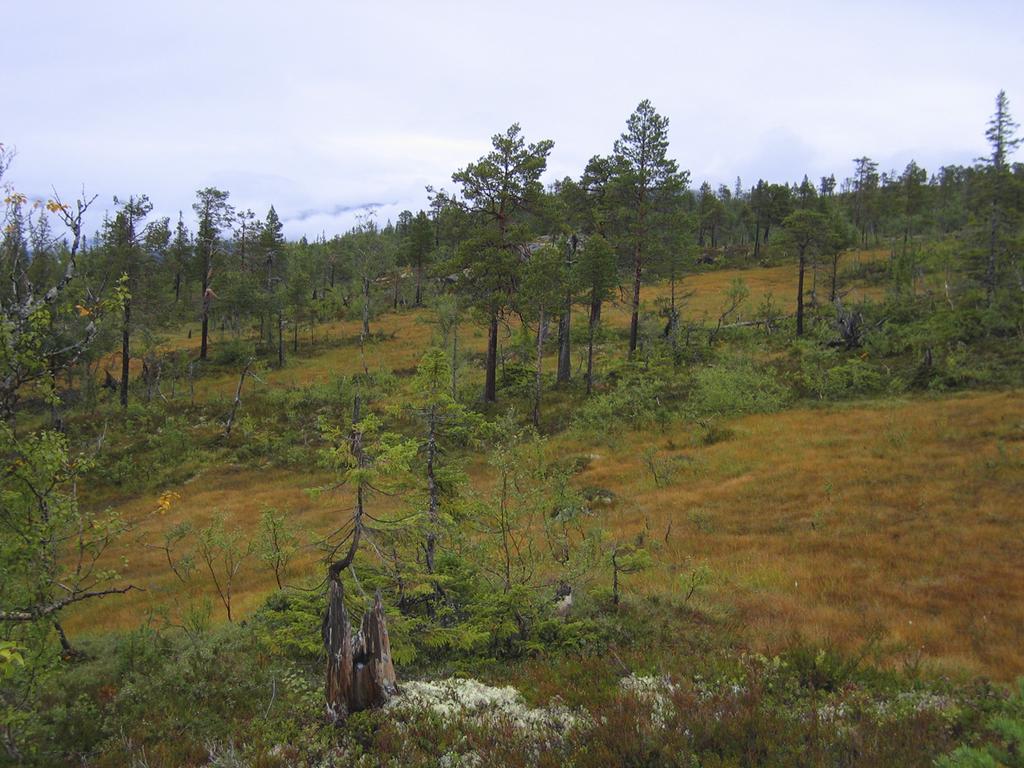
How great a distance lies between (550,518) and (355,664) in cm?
800

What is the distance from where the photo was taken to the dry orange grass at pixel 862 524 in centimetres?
824

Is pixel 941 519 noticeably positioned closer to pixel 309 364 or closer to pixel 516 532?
pixel 516 532

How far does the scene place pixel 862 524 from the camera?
41.0ft

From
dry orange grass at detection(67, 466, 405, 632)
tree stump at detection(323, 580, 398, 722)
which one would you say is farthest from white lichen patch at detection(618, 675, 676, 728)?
dry orange grass at detection(67, 466, 405, 632)

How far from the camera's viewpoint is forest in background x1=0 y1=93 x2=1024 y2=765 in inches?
211

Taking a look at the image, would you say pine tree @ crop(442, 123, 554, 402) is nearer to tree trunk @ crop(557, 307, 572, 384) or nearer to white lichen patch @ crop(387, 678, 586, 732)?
tree trunk @ crop(557, 307, 572, 384)

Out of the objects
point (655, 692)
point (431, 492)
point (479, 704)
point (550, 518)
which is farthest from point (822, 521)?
point (479, 704)

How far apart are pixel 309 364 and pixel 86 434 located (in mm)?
17208

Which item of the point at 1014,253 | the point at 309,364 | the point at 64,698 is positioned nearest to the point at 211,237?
the point at 309,364

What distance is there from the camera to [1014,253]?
108ft

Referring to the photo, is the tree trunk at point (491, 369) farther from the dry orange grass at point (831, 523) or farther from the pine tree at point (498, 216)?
the dry orange grass at point (831, 523)

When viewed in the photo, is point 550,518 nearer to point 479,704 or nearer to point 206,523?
point 479,704

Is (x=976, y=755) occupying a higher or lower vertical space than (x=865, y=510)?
higher

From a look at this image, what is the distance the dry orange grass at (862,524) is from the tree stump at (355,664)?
17.0 ft
